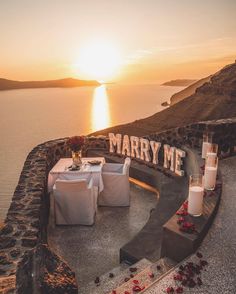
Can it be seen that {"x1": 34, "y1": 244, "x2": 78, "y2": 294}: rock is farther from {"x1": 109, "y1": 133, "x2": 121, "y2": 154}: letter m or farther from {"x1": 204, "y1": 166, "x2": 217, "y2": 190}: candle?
{"x1": 109, "y1": 133, "x2": 121, "y2": 154}: letter m

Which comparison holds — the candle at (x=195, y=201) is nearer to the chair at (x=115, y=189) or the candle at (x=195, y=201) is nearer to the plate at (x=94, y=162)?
the chair at (x=115, y=189)

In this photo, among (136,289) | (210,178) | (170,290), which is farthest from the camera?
(210,178)

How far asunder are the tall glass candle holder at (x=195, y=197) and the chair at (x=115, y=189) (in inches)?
104

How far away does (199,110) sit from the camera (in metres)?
63.8

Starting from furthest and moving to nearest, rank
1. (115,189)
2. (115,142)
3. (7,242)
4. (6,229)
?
(115,142), (115,189), (6,229), (7,242)

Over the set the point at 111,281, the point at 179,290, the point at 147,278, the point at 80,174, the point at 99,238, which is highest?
the point at 80,174

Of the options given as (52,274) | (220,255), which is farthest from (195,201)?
(52,274)

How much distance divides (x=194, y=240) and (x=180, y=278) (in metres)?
0.49

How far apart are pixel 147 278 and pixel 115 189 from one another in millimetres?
3203

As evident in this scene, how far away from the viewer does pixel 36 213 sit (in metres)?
4.18

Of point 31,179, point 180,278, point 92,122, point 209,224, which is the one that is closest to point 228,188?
point 209,224

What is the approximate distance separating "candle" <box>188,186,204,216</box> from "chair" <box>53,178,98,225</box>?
90.4 inches

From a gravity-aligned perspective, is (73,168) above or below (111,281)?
above

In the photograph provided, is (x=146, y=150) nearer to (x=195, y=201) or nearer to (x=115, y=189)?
(x=115, y=189)
